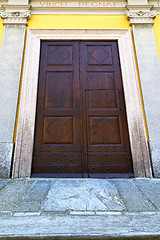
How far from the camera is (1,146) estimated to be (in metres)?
2.89

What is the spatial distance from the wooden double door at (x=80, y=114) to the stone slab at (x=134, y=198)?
65 centimetres

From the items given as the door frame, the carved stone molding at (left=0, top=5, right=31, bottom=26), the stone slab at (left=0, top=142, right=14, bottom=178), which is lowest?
the stone slab at (left=0, top=142, right=14, bottom=178)

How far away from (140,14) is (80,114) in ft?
11.3

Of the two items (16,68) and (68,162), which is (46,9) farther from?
(68,162)

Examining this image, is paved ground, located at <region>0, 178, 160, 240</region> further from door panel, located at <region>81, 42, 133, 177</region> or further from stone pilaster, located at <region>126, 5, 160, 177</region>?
stone pilaster, located at <region>126, 5, 160, 177</region>

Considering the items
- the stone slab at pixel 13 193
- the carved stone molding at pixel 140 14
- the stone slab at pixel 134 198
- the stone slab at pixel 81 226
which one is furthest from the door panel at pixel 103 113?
the stone slab at pixel 81 226

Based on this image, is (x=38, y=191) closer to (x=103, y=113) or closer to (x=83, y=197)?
(x=83, y=197)

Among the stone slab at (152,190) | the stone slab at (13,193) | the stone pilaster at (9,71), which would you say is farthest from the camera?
the stone pilaster at (9,71)

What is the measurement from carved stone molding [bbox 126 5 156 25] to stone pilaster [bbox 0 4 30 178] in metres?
2.90

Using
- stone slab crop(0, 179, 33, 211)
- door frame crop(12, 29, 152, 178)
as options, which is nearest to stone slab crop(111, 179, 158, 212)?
door frame crop(12, 29, 152, 178)

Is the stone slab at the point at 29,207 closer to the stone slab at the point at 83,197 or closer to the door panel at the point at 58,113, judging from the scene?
the stone slab at the point at 83,197

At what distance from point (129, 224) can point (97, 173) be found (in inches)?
67.6

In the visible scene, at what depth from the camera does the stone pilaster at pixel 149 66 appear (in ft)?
9.91

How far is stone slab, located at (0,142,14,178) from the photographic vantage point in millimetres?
2770
